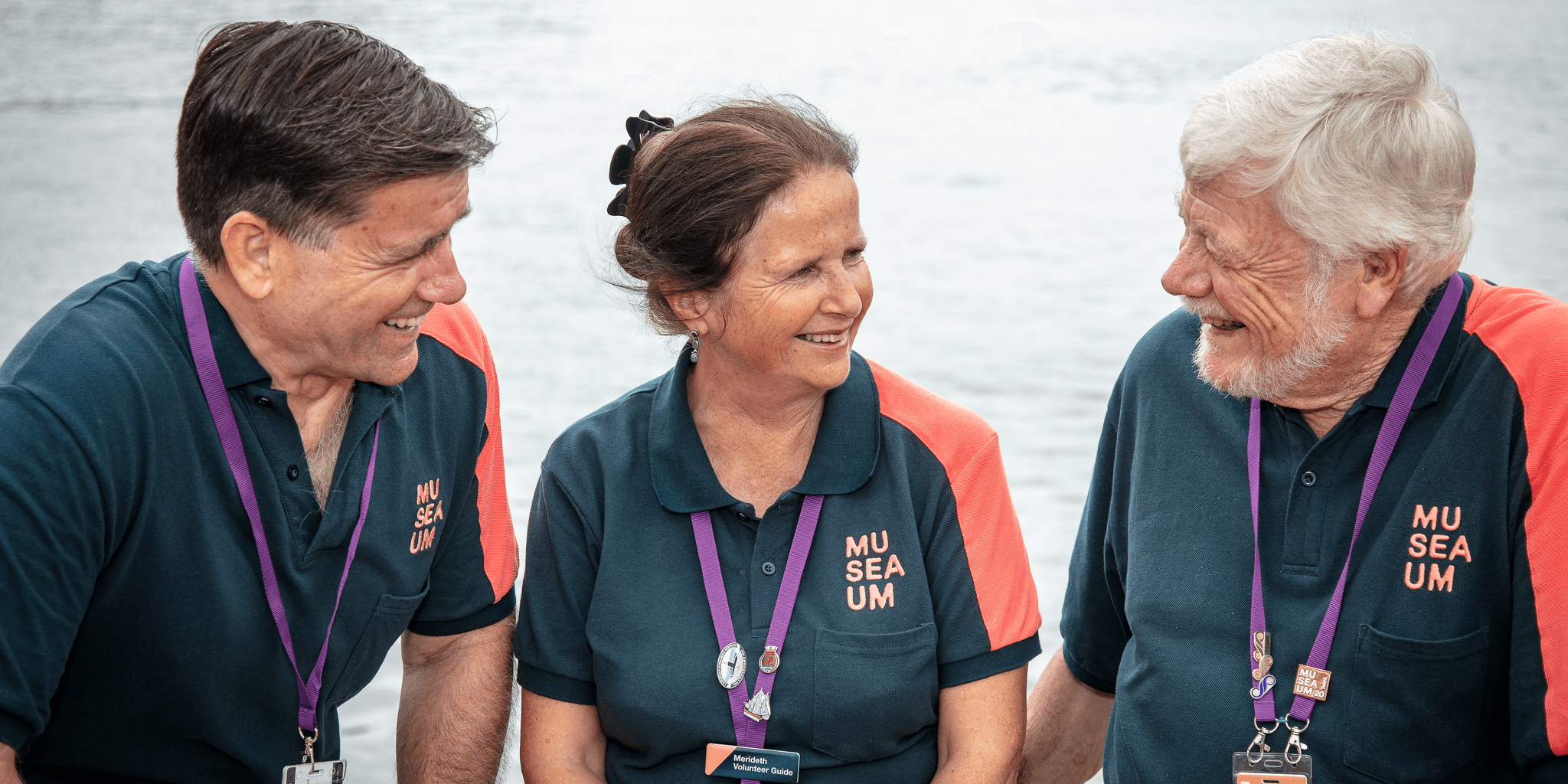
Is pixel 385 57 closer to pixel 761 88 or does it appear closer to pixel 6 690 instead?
pixel 761 88

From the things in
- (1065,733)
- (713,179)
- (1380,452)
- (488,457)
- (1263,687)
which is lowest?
(1065,733)

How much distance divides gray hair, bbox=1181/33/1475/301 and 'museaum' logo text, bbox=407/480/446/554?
1.37m

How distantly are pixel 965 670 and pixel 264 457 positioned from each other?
1119mm

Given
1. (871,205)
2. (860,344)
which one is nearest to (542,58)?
(871,205)

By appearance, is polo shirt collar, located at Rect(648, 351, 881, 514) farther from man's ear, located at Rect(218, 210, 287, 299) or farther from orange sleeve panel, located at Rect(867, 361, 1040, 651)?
man's ear, located at Rect(218, 210, 287, 299)

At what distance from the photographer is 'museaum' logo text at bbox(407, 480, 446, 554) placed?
2.23m

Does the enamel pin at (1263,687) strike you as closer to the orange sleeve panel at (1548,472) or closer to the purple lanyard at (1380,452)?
the purple lanyard at (1380,452)

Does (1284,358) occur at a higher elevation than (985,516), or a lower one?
higher

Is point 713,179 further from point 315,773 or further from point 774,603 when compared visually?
point 315,773

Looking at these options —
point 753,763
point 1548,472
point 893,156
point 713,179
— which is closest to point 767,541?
point 753,763

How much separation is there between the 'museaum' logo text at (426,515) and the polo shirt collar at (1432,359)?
147cm

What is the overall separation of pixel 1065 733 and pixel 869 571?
0.66m

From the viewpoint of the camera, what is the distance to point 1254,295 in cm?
203

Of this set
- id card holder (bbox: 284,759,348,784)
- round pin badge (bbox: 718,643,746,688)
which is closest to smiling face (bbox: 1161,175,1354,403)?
round pin badge (bbox: 718,643,746,688)
